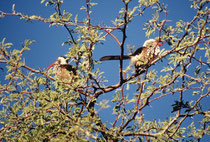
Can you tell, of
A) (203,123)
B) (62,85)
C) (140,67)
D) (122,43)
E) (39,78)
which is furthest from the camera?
(140,67)

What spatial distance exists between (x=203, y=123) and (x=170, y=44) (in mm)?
1205

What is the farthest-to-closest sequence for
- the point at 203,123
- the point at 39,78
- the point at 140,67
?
1. the point at 140,67
2. the point at 203,123
3. the point at 39,78

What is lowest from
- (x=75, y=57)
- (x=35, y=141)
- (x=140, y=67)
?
(x=35, y=141)

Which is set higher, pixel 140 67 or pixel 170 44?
pixel 140 67

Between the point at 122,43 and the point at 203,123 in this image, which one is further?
the point at 203,123

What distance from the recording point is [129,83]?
101 inches

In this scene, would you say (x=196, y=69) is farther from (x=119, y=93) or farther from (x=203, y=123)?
(x=119, y=93)

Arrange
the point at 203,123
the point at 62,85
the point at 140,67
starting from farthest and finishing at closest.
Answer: the point at 140,67, the point at 203,123, the point at 62,85

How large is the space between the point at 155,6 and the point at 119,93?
1118 millimetres

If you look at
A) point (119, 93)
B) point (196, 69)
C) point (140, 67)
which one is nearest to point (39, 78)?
point (119, 93)

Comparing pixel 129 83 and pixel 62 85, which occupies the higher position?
pixel 129 83

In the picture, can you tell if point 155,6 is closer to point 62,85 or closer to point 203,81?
point 203,81

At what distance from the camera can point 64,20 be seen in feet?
7.61

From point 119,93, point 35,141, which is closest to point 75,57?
point 119,93
